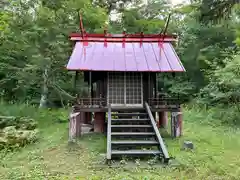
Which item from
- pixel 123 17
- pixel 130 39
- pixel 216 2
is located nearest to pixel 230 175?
pixel 216 2

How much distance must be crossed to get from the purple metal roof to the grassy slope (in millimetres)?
2526

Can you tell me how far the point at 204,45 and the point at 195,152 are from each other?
587 inches

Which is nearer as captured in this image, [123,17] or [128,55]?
[128,55]

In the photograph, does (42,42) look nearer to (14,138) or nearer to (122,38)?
(122,38)

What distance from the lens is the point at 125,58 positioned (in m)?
10.8

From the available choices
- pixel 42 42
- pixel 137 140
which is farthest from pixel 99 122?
pixel 42 42

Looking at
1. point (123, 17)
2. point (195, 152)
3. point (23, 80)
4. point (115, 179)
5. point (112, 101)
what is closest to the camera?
point (115, 179)

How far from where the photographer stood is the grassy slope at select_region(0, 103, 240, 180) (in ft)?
20.8

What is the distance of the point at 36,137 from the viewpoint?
10086 millimetres

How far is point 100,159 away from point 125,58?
4.51 meters

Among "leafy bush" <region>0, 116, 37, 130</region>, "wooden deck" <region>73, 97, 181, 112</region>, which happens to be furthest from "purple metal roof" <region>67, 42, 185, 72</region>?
"leafy bush" <region>0, 116, 37, 130</region>

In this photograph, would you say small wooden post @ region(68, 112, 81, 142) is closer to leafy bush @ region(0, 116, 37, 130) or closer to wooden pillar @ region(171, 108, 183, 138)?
leafy bush @ region(0, 116, 37, 130)

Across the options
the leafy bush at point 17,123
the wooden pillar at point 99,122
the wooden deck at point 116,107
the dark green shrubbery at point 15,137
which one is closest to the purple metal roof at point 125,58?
the wooden deck at point 116,107

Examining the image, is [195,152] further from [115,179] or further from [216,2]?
[216,2]
